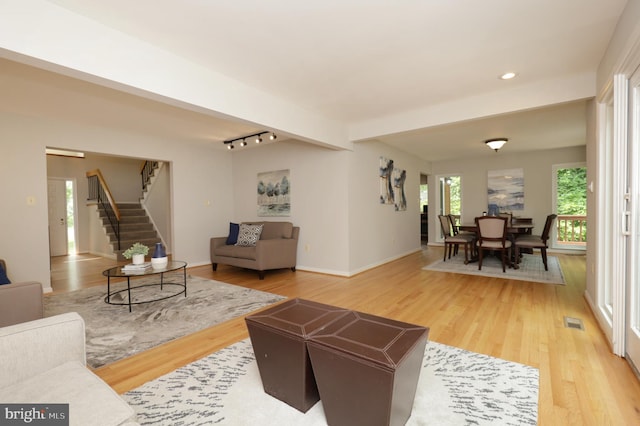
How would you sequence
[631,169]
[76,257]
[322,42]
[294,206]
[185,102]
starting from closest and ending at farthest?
[631,169]
[322,42]
[185,102]
[294,206]
[76,257]

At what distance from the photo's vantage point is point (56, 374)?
3.67 feet

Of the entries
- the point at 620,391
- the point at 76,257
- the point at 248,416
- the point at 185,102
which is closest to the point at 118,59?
the point at 185,102

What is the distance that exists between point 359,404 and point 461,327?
5.63ft

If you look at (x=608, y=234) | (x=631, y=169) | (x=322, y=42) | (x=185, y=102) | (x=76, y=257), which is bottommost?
(x=76, y=257)

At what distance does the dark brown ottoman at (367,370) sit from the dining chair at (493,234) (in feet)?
13.1

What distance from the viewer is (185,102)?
100 inches

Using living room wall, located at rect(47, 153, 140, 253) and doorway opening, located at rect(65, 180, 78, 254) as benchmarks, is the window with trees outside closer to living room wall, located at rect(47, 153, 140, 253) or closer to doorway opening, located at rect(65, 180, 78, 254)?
living room wall, located at rect(47, 153, 140, 253)

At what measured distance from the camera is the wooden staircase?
22.8ft

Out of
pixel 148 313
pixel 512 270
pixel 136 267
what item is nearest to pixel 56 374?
pixel 148 313

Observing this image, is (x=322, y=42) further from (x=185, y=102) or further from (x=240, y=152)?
(x=240, y=152)

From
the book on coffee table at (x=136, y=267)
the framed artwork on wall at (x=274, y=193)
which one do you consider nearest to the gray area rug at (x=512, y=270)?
the framed artwork on wall at (x=274, y=193)

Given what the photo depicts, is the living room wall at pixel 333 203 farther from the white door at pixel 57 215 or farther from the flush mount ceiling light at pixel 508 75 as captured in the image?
the white door at pixel 57 215

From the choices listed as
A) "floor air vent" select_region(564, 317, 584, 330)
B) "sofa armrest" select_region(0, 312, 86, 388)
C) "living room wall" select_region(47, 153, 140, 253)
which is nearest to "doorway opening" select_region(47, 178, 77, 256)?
"living room wall" select_region(47, 153, 140, 253)

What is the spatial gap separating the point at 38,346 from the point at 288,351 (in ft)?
3.46
